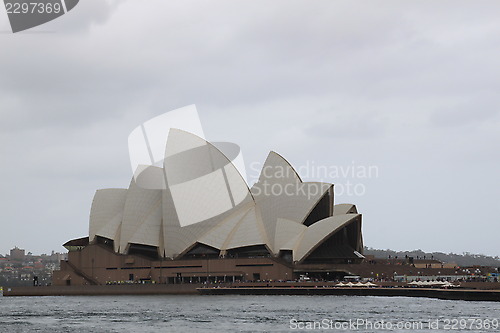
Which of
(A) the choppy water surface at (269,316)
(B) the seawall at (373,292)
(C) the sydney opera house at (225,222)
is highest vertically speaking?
(C) the sydney opera house at (225,222)

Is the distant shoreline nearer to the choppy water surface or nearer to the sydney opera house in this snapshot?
the choppy water surface

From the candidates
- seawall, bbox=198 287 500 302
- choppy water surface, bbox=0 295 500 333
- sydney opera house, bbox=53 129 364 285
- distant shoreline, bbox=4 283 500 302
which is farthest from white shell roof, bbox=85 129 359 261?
choppy water surface, bbox=0 295 500 333

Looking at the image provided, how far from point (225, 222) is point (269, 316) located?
38186 mm

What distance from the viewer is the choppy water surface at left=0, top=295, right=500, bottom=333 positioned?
4653 centimetres

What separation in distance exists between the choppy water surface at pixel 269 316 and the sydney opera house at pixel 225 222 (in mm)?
17038

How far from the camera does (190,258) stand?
95062 mm

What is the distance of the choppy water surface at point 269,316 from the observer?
153ft

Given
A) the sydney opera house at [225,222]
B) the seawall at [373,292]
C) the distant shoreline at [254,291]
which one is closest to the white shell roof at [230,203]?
the sydney opera house at [225,222]

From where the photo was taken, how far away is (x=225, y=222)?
9156cm

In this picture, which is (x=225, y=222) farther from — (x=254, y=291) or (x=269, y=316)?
(x=269, y=316)

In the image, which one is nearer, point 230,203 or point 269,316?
point 269,316

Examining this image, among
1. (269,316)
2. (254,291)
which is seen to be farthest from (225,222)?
(269,316)

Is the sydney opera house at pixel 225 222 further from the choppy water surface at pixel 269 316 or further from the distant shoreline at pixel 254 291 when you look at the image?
the choppy water surface at pixel 269 316

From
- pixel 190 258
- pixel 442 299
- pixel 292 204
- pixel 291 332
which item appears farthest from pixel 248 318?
pixel 190 258
